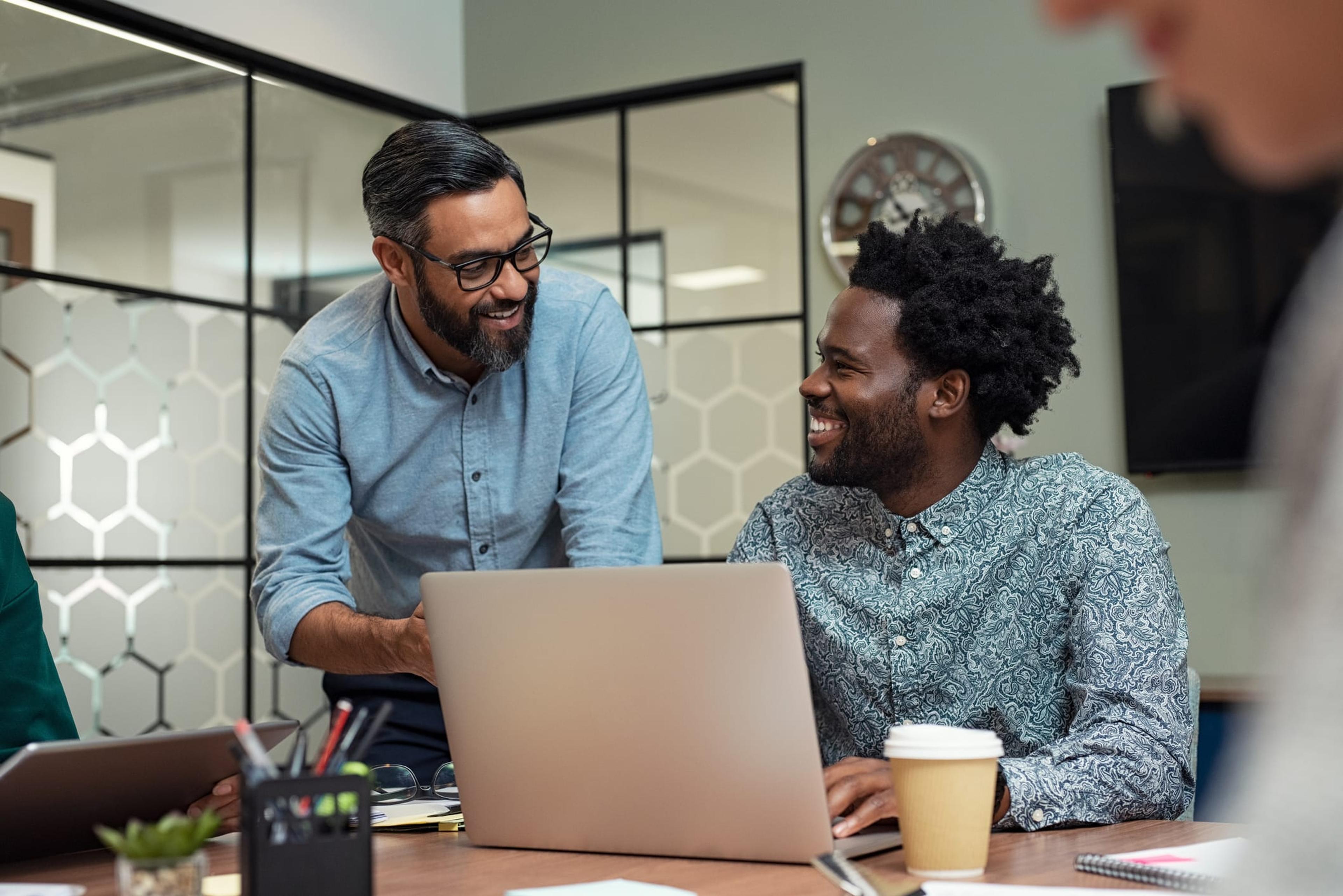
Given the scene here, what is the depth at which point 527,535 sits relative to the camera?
6.65ft

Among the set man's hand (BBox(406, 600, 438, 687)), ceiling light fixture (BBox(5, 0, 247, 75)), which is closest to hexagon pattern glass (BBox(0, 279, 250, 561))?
ceiling light fixture (BBox(5, 0, 247, 75))

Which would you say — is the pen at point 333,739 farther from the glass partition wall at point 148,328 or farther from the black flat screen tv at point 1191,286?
the black flat screen tv at point 1191,286

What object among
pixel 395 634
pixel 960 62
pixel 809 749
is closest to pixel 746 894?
pixel 809 749

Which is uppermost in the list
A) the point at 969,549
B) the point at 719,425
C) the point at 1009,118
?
the point at 1009,118

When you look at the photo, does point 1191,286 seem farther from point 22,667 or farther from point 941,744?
point 22,667

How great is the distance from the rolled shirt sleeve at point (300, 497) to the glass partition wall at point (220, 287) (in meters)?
1.80

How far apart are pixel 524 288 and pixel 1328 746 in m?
1.62

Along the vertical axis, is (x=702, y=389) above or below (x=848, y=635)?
above

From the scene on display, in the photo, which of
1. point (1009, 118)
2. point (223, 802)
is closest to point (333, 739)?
point (223, 802)

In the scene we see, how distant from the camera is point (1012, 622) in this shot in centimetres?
161

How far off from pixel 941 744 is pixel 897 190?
3265mm

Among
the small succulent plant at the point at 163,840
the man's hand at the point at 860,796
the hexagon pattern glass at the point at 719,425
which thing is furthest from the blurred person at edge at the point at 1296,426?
the hexagon pattern glass at the point at 719,425

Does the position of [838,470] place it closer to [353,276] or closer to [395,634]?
[395,634]

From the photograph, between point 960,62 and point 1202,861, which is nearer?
point 1202,861
